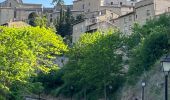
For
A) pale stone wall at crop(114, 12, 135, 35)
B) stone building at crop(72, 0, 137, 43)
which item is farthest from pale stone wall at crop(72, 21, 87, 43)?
pale stone wall at crop(114, 12, 135, 35)

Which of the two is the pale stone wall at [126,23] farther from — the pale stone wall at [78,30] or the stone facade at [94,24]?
the pale stone wall at [78,30]

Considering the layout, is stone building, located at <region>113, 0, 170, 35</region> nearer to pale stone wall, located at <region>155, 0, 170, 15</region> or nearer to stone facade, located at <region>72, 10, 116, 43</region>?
pale stone wall, located at <region>155, 0, 170, 15</region>

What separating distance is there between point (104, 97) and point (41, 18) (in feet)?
218

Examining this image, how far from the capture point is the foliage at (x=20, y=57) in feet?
155

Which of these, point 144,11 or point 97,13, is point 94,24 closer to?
point 144,11

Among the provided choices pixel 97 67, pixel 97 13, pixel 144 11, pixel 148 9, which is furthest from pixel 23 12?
pixel 97 67

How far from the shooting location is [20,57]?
49.8 meters

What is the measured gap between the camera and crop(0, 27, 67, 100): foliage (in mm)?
47375

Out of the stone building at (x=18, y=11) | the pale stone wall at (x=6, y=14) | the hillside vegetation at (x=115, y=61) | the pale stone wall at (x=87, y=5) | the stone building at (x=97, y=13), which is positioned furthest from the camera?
the stone building at (x=18, y=11)

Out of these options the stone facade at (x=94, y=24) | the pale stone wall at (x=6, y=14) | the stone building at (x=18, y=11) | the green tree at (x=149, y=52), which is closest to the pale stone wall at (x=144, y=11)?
the stone facade at (x=94, y=24)

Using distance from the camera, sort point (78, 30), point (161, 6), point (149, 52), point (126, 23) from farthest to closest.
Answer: point (78, 30)
point (126, 23)
point (161, 6)
point (149, 52)

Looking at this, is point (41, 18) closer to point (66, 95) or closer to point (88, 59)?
point (66, 95)

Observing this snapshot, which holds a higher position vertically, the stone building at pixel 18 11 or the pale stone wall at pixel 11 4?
the pale stone wall at pixel 11 4

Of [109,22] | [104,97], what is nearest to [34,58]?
[104,97]
